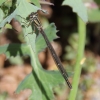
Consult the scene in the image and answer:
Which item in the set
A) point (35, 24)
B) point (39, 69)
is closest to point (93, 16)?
point (39, 69)

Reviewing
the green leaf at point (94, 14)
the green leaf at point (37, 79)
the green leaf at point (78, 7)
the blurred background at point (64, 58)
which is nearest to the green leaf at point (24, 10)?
the green leaf at point (78, 7)

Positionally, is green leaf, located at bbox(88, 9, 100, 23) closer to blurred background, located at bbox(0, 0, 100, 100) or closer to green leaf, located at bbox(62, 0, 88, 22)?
blurred background, located at bbox(0, 0, 100, 100)

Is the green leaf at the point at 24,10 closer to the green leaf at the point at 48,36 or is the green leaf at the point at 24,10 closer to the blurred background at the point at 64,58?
the green leaf at the point at 48,36

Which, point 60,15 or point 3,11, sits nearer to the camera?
point 3,11

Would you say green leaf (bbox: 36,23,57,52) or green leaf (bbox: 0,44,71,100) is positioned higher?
green leaf (bbox: 36,23,57,52)

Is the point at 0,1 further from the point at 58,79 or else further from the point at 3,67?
the point at 3,67

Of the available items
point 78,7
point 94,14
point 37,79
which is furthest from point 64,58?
point 78,7

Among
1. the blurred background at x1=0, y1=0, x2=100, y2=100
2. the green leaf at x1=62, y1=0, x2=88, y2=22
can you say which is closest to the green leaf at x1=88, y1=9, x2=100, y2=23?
the blurred background at x1=0, y1=0, x2=100, y2=100
